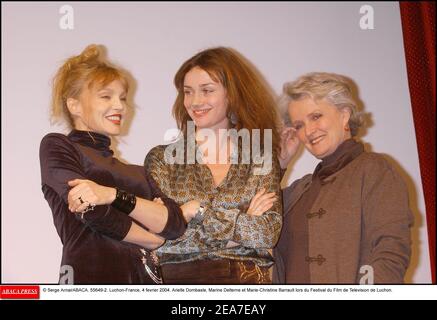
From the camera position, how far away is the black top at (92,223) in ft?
6.29

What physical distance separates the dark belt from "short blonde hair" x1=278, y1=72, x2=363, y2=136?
0.58 meters

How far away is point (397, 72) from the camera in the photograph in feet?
7.18

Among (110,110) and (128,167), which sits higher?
(110,110)

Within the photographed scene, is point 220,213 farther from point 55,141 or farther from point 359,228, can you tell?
point 55,141

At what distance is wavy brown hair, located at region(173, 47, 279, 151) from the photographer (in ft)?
6.77

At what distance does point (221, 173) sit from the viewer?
205cm

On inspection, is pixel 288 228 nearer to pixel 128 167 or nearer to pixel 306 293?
pixel 306 293

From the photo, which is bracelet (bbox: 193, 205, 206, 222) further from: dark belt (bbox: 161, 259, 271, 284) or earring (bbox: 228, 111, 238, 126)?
earring (bbox: 228, 111, 238, 126)

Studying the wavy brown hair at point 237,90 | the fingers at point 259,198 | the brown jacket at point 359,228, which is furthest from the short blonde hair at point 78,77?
the brown jacket at point 359,228

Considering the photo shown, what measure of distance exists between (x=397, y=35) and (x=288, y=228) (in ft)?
2.98

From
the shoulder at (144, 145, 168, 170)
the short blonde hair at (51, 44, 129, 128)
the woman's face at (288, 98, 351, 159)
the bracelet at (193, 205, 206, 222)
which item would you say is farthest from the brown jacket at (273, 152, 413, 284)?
the short blonde hair at (51, 44, 129, 128)

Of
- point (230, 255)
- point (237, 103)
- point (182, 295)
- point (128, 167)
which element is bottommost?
point (182, 295)

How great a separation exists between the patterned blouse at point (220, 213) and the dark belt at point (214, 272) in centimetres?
2
